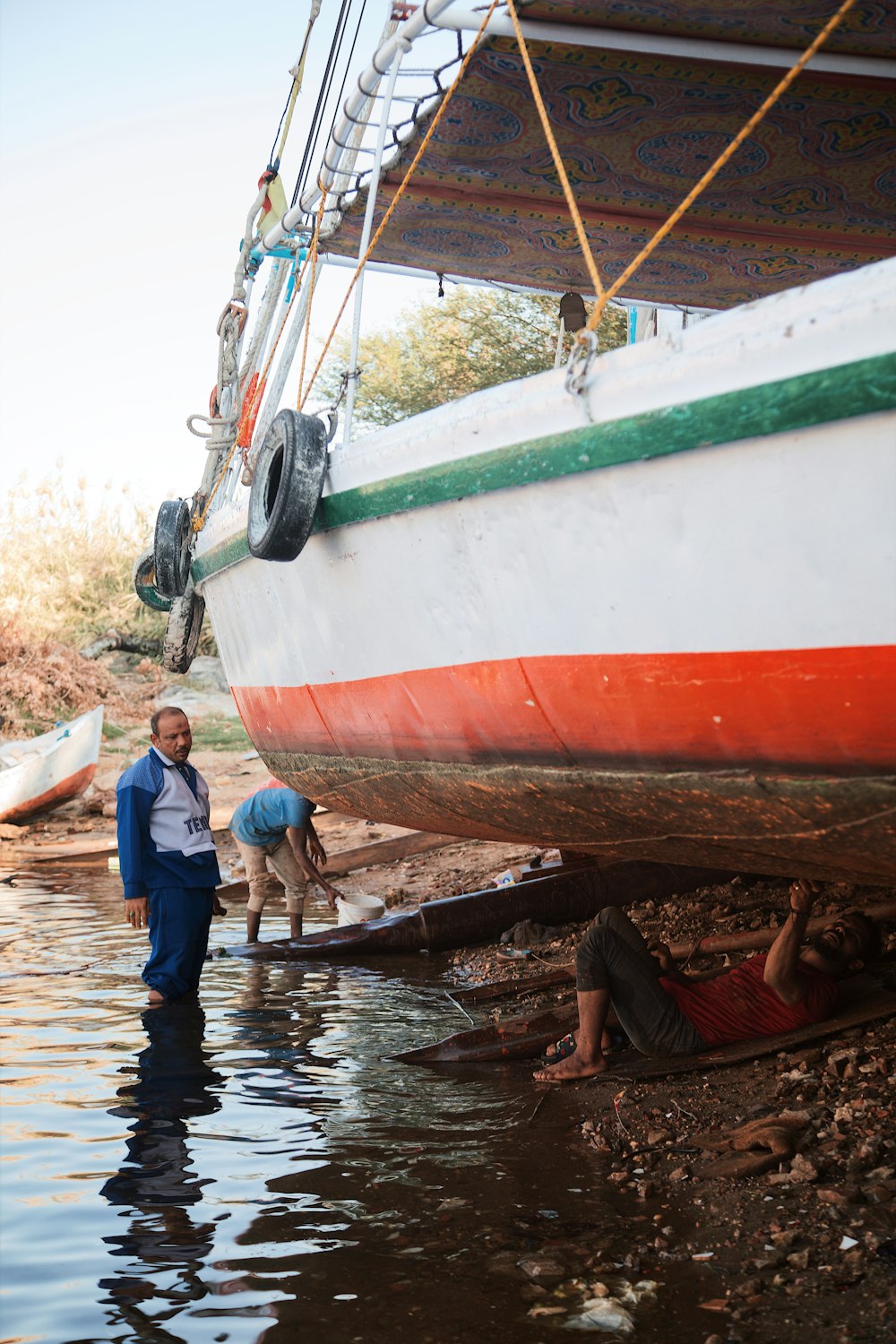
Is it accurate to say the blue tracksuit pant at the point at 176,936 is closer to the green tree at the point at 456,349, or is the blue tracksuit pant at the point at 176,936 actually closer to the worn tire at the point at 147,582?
the worn tire at the point at 147,582

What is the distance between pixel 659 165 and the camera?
172 inches

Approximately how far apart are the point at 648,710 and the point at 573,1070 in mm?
1805

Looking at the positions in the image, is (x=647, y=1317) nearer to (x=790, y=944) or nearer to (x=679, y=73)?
(x=790, y=944)

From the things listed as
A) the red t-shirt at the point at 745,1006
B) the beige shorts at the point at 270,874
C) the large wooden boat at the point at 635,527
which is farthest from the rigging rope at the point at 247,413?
the red t-shirt at the point at 745,1006

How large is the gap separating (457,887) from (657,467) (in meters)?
5.75

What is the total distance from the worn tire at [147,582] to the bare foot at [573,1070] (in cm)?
329

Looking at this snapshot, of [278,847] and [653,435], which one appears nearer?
[653,435]

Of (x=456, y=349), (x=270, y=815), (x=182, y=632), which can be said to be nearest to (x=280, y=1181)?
(x=182, y=632)

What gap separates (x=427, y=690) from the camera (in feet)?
11.3

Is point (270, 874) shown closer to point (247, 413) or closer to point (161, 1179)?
point (247, 413)

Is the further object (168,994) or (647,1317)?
(168,994)

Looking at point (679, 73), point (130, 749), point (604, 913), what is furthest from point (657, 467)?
point (130, 749)

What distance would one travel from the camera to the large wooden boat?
2.26 meters

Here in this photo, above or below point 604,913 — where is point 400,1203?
below
